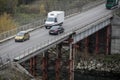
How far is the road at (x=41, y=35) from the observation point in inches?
2167

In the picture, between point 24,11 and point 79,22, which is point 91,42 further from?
point 24,11

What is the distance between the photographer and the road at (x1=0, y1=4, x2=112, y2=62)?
55031 mm

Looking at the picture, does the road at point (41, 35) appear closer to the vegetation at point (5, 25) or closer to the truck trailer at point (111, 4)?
the truck trailer at point (111, 4)

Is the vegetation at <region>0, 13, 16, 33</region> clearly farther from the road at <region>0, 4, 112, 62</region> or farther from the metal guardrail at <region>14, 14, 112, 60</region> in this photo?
the metal guardrail at <region>14, 14, 112, 60</region>

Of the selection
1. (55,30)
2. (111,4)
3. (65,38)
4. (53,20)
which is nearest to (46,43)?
(65,38)

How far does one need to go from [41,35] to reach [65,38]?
4.50m

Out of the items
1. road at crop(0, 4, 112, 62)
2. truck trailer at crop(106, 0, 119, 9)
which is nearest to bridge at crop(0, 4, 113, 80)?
road at crop(0, 4, 112, 62)

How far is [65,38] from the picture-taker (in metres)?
63.2

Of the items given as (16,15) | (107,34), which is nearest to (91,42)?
(107,34)

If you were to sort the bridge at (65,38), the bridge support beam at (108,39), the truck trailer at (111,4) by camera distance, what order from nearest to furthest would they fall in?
the bridge at (65,38), the bridge support beam at (108,39), the truck trailer at (111,4)

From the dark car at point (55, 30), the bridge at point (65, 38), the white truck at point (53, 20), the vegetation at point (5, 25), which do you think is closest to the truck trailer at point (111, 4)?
the bridge at point (65, 38)

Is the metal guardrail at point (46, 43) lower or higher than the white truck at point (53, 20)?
lower

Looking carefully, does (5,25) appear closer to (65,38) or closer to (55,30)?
(55,30)

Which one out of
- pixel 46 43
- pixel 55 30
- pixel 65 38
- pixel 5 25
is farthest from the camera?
pixel 5 25
